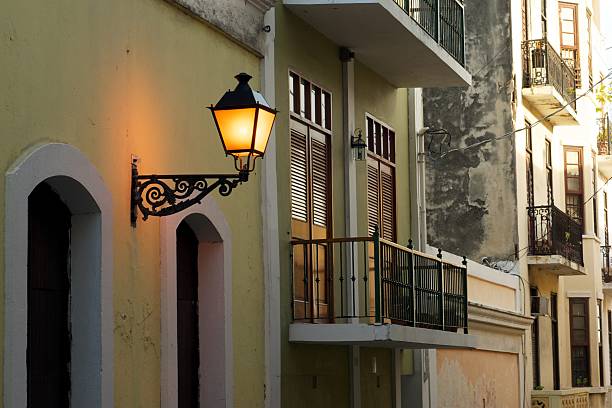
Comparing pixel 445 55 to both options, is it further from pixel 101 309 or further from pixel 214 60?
pixel 101 309

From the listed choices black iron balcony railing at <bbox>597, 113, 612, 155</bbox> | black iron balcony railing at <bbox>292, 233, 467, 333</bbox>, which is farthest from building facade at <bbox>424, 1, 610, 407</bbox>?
black iron balcony railing at <bbox>292, 233, 467, 333</bbox>

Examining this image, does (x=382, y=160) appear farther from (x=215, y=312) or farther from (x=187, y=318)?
(x=187, y=318)

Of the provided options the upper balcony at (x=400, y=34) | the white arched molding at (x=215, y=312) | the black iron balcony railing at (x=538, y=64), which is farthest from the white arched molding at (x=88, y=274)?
the black iron balcony railing at (x=538, y=64)

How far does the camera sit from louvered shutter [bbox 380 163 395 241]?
17266 mm

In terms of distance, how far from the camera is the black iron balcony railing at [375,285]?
14016mm

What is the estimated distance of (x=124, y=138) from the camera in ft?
33.9

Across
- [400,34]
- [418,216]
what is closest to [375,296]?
[400,34]

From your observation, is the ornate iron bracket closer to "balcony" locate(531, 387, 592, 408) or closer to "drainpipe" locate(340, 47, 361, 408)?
"drainpipe" locate(340, 47, 361, 408)

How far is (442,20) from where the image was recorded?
17125 mm

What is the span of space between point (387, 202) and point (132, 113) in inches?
292

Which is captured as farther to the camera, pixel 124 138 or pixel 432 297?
pixel 432 297

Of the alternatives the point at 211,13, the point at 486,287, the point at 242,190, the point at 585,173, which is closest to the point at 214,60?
the point at 211,13

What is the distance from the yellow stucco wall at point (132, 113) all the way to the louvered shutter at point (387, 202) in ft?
14.7

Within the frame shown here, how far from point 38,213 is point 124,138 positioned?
1064 millimetres
